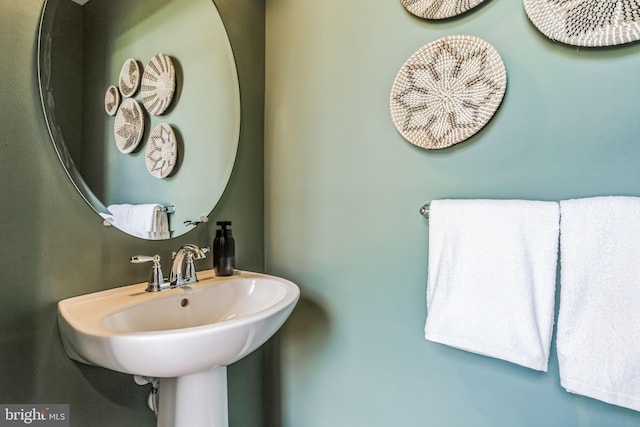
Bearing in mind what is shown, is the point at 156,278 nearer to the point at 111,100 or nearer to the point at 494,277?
the point at 111,100

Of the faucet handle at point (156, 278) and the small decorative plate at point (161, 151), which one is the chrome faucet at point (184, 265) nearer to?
the faucet handle at point (156, 278)

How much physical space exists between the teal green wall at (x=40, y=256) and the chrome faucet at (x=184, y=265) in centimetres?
10

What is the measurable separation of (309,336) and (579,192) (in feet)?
3.21

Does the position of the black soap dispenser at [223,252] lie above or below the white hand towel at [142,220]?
below

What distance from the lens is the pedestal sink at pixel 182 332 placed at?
591 mm

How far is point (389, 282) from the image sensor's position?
40.8 inches

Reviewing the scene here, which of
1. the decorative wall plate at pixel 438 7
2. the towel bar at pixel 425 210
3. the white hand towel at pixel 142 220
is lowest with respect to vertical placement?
the white hand towel at pixel 142 220

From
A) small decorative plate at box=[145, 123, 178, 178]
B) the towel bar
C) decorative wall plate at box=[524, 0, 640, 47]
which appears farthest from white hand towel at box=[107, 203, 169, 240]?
decorative wall plate at box=[524, 0, 640, 47]

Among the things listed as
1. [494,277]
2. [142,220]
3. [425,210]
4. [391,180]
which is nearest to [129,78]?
[142,220]

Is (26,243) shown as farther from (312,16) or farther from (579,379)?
(579,379)

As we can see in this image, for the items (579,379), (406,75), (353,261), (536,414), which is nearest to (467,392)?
(536,414)

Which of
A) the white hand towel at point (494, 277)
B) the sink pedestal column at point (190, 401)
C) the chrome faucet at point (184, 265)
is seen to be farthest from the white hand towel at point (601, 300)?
the chrome faucet at point (184, 265)

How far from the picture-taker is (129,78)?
2.99ft

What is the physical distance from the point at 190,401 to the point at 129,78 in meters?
0.93
